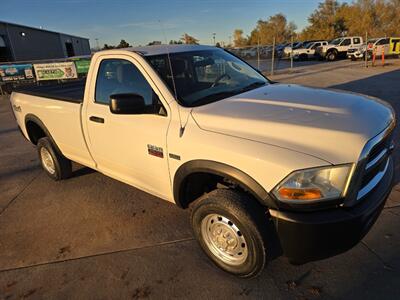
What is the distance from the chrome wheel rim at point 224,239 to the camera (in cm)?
258

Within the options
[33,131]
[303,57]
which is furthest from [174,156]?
[303,57]

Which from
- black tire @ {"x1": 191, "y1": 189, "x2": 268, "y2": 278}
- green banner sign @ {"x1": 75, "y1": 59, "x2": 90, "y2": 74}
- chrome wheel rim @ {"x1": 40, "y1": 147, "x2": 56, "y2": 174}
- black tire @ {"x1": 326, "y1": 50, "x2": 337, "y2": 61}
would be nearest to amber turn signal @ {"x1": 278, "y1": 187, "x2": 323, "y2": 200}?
black tire @ {"x1": 191, "y1": 189, "x2": 268, "y2": 278}

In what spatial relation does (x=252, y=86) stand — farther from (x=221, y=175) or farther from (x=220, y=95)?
(x=221, y=175)

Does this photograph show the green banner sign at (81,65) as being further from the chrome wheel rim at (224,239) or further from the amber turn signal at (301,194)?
the amber turn signal at (301,194)

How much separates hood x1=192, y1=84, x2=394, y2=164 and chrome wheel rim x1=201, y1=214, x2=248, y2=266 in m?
0.77

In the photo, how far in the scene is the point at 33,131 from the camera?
17.0ft

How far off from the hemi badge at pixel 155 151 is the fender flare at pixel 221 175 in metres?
0.25

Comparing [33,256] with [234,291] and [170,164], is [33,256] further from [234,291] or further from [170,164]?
[234,291]

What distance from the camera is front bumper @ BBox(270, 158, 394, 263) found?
2064 mm

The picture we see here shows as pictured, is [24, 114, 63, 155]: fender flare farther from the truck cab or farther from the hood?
the truck cab

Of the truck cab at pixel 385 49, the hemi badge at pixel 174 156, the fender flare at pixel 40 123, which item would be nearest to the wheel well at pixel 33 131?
the fender flare at pixel 40 123

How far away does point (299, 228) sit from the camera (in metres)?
2.09

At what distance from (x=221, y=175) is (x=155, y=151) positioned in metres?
0.78

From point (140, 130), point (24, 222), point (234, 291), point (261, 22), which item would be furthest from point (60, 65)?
point (261, 22)
